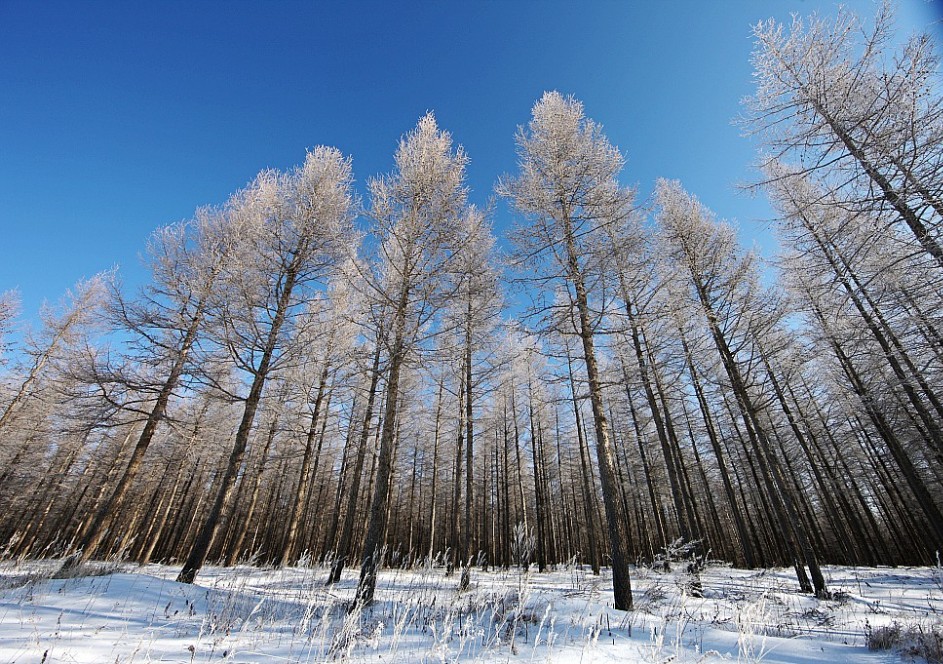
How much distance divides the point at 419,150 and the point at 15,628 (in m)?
9.85

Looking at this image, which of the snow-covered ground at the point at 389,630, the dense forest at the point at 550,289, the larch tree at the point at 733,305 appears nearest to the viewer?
the snow-covered ground at the point at 389,630

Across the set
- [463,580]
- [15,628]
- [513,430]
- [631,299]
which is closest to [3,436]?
[15,628]

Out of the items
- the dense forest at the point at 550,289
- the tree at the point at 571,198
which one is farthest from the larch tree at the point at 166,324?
the tree at the point at 571,198

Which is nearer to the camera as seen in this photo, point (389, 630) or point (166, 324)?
point (389, 630)

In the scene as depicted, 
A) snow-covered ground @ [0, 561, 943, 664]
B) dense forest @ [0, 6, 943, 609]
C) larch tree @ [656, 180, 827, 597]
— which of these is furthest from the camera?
larch tree @ [656, 180, 827, 597]

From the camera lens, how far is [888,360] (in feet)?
37.8

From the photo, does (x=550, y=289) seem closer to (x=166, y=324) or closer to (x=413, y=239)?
(x=413, y=239)

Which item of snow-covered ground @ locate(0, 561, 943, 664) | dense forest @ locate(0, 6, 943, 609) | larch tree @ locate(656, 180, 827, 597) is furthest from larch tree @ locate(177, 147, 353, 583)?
larch tree @ locate(656, 180, 827, 597)

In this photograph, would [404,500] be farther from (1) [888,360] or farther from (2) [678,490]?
(1) [888,360]

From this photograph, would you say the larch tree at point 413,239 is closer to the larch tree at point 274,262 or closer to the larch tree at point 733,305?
the larch tree at point 274,262

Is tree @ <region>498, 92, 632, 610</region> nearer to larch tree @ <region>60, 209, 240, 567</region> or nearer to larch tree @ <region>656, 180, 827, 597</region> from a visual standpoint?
larch tree @ <region>656, 180, 827, 597</region>

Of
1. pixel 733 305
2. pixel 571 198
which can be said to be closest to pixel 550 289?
pixel 571 198

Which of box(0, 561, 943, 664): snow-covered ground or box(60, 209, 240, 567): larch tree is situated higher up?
box(60, 209, 240, 567): larch tree

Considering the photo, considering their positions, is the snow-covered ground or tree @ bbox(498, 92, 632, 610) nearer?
the snow-covered ground
